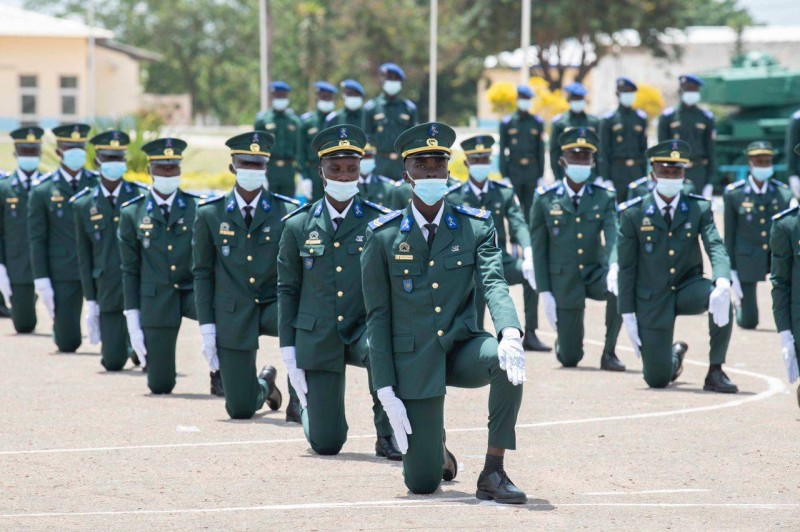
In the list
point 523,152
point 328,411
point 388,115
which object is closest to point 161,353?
point 328,411

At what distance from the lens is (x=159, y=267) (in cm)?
1283

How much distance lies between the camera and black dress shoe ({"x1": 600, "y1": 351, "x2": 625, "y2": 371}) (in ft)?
47.2

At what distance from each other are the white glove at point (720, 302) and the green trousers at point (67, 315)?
657 cm

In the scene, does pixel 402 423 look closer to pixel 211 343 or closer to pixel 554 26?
pixel 211 343

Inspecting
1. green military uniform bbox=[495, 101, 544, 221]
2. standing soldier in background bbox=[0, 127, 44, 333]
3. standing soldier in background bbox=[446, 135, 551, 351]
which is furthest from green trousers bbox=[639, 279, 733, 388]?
green military uniform bbox=[495, 101, 544, 221]

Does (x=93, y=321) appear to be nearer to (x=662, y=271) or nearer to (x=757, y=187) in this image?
(x=662, y=271)

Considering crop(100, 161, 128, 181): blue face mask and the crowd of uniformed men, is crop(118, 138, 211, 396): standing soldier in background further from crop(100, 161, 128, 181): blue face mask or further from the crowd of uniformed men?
crop(100, 161, 128, 181): blue face mask

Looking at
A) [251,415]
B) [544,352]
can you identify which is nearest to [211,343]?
[251,415]

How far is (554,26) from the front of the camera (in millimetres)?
60812

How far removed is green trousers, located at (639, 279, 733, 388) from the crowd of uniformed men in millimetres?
21

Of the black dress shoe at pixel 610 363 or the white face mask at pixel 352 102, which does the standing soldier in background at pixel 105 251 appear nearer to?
the black dress shoe at pixel 610 363

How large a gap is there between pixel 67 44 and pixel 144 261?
46.2 metres

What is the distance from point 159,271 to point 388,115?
9351mm

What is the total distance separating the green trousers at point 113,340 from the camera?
560 inches
